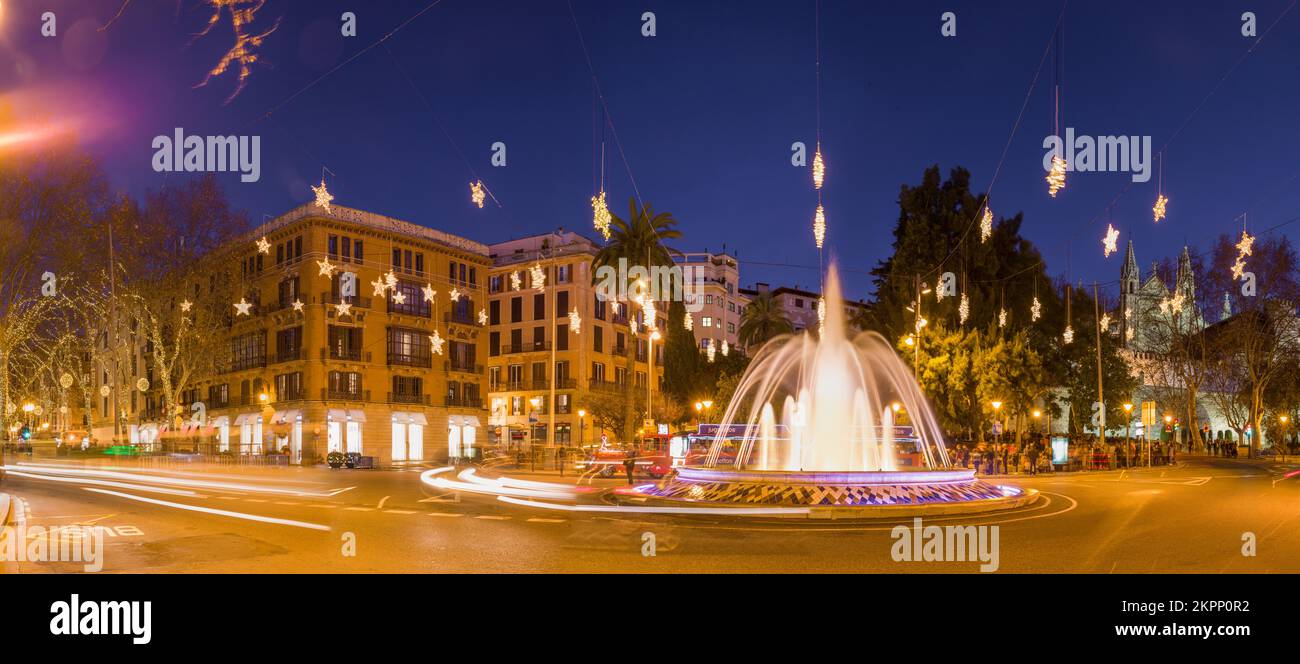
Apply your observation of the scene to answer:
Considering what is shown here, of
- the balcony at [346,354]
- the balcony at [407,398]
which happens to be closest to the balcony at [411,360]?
the balcony at [346,354]

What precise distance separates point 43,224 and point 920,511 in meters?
27.5

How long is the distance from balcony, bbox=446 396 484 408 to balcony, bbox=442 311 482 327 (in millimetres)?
6417

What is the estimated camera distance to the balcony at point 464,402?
2739 inches

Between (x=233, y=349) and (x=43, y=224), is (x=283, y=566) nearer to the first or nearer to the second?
(x=43, y=224)

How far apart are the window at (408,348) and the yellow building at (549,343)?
727cm

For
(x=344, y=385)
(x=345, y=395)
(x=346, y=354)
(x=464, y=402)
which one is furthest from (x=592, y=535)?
(x=464, y=402)

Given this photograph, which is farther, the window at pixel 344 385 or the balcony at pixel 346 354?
Answer: the window at pixel 344 385

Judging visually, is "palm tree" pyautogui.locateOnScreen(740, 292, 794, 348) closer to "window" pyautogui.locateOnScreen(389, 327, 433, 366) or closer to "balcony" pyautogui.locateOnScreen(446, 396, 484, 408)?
"balcony" pyautogui.locateOnScreen(446, 396, 484, 408)

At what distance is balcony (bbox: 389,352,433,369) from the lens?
6506 centimetres

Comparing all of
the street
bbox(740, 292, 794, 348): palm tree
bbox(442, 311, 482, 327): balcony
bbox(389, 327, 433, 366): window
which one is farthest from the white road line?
bbox(740, 292, 794, 348): palm tree

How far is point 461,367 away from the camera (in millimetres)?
70438

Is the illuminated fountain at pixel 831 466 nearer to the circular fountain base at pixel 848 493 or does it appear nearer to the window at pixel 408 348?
the circular fountain base at pixel 848 493

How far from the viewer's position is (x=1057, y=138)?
2075cm

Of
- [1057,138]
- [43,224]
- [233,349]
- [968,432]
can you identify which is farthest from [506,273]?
[1057,138]
